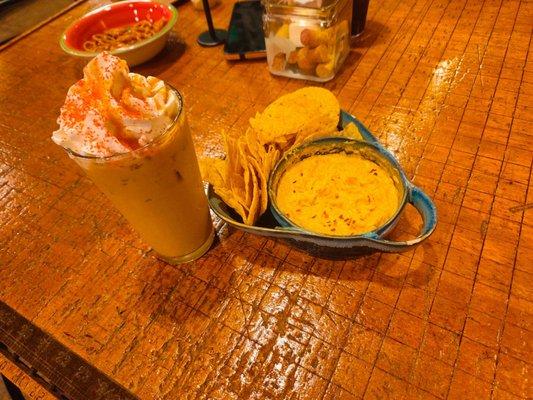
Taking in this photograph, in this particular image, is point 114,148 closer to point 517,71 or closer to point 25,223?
point 25,223

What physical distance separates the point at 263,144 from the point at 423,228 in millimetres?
446

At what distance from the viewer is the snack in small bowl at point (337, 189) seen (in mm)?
812

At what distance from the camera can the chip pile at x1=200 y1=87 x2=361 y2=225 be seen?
0.87 meters

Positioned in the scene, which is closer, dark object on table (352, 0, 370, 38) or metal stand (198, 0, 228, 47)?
dark object on table (352, 0, 370, 38)

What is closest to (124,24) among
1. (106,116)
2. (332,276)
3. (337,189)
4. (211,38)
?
(211,38)

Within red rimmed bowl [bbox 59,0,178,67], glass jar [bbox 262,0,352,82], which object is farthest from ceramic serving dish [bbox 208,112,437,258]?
red rimmed bowl [bbox 59,0,178,67]

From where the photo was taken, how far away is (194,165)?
32.5 inches

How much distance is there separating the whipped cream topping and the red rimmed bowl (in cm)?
Result: 89

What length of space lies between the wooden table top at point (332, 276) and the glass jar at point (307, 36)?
0.23 feet

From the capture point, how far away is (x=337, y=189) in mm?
887

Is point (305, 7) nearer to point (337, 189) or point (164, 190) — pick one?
point (337, 189)

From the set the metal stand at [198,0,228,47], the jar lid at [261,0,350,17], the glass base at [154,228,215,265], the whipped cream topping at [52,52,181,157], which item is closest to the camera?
the whipped cream topping at [52,52,181,157]

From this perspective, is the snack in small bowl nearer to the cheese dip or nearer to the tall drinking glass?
the cheese dip

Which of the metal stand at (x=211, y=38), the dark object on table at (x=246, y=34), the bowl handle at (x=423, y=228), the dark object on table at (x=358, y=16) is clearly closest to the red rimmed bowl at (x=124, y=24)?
the metal stand at (x=211, y=38)
